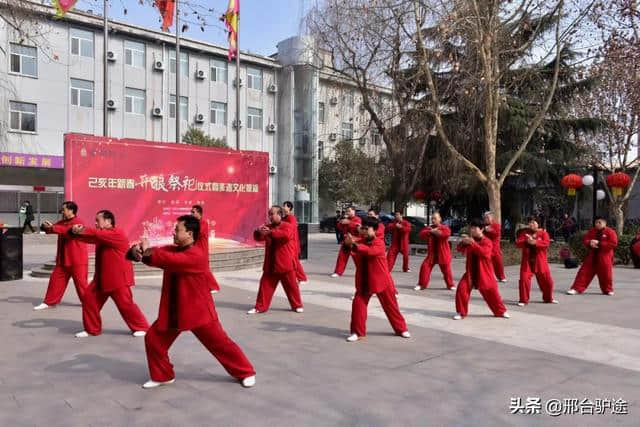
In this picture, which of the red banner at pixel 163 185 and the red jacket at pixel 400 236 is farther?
the red jacket at pixel 400 236

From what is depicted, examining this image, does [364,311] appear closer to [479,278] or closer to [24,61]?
[479,278]

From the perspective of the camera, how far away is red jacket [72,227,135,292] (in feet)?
19.3

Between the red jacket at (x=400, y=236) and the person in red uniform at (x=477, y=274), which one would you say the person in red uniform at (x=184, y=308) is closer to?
the person in red uniform at (x=477, y=274)

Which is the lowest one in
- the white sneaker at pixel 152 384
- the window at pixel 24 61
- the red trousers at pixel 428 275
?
the white sneaker at pixel 152 384

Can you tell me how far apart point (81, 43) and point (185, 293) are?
82.1 feet

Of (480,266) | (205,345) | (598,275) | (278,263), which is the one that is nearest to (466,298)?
(480,266)

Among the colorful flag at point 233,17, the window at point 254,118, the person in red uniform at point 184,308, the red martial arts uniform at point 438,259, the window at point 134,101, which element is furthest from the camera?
the window at point 254,118

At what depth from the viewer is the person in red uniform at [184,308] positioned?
163 inches

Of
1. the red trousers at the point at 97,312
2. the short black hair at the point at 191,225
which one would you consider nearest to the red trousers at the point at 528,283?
the red trousers at the point at 97,312

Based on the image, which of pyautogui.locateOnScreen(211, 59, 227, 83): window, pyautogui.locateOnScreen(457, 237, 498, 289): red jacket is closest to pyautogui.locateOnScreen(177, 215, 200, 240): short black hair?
pyautogui.locateOnScreen(457, 237, 498, 289): red jacket

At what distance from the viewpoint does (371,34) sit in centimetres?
1619

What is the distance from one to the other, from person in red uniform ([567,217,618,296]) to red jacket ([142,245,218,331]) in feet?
23.8

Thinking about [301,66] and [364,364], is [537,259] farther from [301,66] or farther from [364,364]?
[301,66]

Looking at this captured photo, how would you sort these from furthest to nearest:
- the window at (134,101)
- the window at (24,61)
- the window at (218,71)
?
the window at (218,71), the window at (134,101), the window at (24,61)
